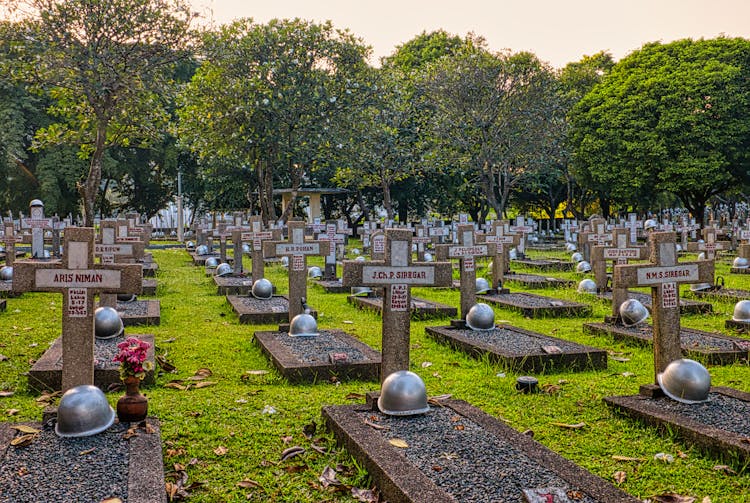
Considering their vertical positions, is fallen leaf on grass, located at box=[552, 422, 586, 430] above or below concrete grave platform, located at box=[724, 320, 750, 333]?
below

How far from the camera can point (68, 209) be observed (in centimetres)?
3744

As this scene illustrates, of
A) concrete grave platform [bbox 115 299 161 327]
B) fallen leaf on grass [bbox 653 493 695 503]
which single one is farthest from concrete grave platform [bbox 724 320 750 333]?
concrete grave platform [bbox 115 299 161 327]

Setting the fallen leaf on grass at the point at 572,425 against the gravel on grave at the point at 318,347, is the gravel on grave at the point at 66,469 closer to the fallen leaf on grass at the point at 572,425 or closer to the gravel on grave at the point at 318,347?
the gravel on grave at the point at 318,347

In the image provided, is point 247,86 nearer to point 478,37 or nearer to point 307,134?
point 307,134

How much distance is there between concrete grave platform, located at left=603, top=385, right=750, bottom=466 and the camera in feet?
15.7

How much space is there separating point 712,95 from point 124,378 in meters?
30.5

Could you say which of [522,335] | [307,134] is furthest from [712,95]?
[522,335]

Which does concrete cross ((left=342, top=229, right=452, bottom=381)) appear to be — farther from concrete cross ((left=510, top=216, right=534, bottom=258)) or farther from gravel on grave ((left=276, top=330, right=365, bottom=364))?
concrete cross ((left=510, top=216, right=534, bottom=258))

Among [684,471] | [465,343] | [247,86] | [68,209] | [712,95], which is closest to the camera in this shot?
[684,471]

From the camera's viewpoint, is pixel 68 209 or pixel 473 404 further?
pixel 68 209

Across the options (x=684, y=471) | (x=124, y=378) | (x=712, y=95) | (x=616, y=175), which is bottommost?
(x=684, y=471)

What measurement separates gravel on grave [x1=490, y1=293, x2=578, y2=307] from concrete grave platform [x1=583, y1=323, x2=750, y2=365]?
177 cm

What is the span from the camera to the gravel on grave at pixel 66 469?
3.91m

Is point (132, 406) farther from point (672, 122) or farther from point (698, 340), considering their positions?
point (672, 122)
